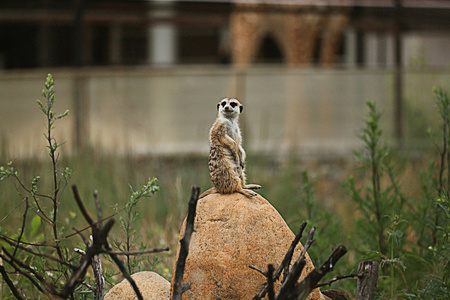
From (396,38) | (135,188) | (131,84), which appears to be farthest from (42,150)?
(396,38)

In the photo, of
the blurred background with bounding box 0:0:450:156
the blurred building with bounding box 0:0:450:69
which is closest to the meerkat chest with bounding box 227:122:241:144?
the blurred background with bounding box 0:0:450:156

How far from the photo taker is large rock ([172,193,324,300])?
1.97m

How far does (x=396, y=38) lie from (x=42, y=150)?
630 centimetres

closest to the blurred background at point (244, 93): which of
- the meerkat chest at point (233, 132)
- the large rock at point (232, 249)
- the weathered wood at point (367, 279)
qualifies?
the meerkat chest at point (233, 132)

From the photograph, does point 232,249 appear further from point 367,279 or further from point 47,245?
point 47,245

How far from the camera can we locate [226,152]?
212cm

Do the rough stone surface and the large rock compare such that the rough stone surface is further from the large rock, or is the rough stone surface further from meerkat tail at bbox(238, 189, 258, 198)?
meerkat tail at bbox(238, 189, 258, 198)

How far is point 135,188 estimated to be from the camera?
4.58 meters

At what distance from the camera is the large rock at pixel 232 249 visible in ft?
6.46

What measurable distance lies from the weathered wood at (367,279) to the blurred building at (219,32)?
8022 mm

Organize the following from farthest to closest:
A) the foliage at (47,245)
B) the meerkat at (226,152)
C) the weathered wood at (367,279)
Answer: the meerkat at (226,152) < the weathered wood at (367,279) < the foliage at (47,245)

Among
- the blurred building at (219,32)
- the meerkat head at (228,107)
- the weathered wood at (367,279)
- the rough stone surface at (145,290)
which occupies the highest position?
the blurred building at (219,32)

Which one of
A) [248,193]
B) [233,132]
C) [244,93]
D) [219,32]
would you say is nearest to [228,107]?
[233,132]

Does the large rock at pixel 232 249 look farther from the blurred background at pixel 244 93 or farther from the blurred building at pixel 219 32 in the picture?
the blurred building at pixel 219 32
